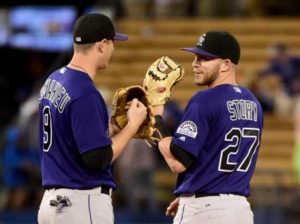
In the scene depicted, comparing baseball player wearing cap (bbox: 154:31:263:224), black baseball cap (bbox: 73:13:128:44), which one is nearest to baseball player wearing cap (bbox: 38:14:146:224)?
black baseball cap (bbox: 73:13:128:44)

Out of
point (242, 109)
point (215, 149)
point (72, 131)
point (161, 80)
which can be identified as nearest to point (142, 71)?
point (161, 80)

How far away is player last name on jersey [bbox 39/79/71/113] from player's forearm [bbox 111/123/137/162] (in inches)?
15.5

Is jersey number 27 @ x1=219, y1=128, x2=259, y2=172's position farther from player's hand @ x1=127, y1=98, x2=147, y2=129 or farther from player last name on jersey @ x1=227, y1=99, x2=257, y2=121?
player's hand @ x1=127, y1=98, x2=147, y2=129

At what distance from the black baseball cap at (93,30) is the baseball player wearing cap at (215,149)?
666 mm

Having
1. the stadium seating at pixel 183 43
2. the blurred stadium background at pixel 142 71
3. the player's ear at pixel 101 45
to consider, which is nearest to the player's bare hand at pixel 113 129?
the player's ear at pixel 101 45

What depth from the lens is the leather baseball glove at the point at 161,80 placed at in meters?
7.51

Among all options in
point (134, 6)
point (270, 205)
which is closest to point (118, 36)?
point (270, 205)

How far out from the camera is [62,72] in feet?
23.3

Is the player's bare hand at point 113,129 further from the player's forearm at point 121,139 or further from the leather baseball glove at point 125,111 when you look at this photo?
the player's forearm at point 121,139

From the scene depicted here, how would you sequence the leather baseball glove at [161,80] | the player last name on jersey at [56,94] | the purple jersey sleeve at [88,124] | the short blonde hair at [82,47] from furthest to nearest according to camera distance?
the leather baseball glove at [161,80] < the short blonde hair at [82,47] < the player last name on jersey at [56,94] < the purple jersey sleeve at [88,124]

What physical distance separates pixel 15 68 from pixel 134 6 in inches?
146

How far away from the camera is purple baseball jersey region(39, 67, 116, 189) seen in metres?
6.81

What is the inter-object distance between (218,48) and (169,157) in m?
0.79

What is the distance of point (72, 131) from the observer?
22.5 ft
